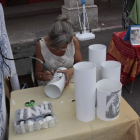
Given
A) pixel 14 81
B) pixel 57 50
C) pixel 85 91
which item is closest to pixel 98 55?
pixel 85 91

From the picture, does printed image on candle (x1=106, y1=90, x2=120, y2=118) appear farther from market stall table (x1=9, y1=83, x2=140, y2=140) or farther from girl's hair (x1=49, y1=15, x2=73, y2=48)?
girl's hair (x1=49, y1=15, x2=73, y2=48)

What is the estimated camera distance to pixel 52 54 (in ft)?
5.66

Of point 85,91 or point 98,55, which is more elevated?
point 98,55

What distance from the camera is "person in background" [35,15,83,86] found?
1.46m

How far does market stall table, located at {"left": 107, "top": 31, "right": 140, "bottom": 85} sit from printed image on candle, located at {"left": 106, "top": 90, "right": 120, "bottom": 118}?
4.77 ft

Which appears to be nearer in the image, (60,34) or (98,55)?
(98,55)

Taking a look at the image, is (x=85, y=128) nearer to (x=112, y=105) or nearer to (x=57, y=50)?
(x=112, y=105)

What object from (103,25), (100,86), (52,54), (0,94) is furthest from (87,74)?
(103,25)

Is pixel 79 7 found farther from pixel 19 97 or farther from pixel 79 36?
pixel 19 97

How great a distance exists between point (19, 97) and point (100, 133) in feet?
2.25

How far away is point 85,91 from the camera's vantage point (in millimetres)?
997

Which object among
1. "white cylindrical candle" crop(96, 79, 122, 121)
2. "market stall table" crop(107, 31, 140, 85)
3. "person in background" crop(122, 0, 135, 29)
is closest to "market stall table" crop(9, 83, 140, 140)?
"white cylindrical candle" crop(96, 79, 122, 121)

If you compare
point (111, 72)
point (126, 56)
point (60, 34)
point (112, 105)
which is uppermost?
point (60, 34)

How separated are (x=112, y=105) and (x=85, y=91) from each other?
177 millimetres
